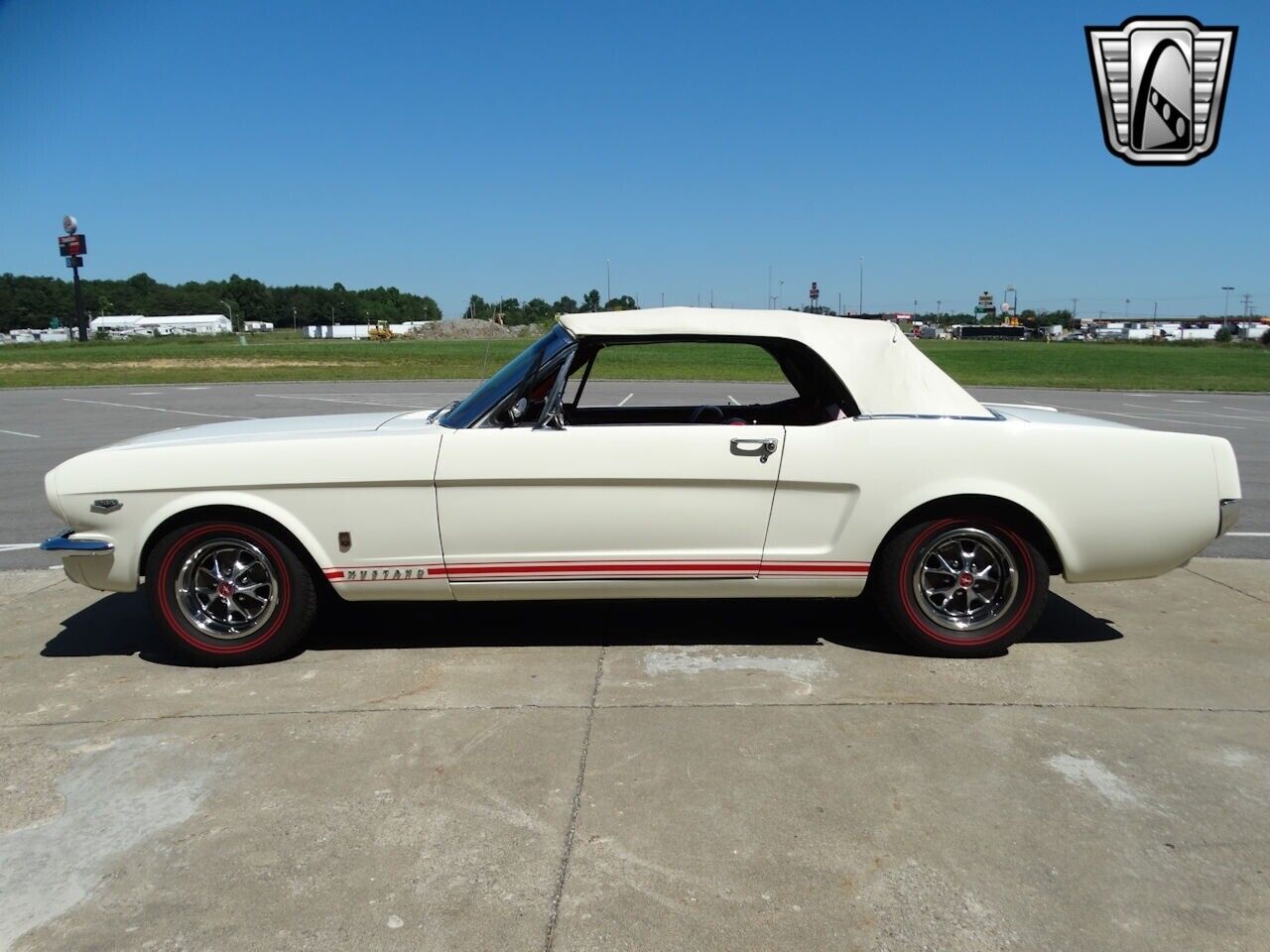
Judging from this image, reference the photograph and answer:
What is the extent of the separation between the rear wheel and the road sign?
8780cm

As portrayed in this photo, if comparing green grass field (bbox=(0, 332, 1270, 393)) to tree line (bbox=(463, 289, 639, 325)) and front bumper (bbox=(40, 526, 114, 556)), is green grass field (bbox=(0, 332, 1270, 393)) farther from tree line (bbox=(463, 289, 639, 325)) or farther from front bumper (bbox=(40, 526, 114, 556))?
front bumper (bbox=(40, 526, 114, 556))

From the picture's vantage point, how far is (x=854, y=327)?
4590 mm

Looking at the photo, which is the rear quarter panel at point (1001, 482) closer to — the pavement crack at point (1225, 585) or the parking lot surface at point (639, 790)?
the parking lot surface at point (639, 790)

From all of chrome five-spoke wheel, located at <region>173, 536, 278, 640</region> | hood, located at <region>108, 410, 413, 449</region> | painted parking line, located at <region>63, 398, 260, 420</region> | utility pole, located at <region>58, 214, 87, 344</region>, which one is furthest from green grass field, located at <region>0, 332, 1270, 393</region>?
utility pole, located at <region>58, 214, 87, 344</region>

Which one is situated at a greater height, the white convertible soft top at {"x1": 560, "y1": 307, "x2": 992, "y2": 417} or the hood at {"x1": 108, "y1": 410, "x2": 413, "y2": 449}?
the white convertible soft top at {"x1": 560, "y1": 307, "x2": 992, "y2": 417}

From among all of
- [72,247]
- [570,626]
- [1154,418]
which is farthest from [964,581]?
[72,247]

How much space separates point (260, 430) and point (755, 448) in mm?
2354

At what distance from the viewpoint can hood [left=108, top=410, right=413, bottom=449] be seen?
4.39 metres

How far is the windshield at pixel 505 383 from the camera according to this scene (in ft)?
14.2

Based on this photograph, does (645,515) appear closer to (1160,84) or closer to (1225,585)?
(1225,585)

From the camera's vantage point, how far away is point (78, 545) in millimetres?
4195

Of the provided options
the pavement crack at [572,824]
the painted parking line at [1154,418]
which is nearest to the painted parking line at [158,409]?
the pavement crack at [572,824]

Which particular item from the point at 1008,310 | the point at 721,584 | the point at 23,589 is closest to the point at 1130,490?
the point at 721,584

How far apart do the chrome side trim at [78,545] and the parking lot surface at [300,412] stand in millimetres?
2394
